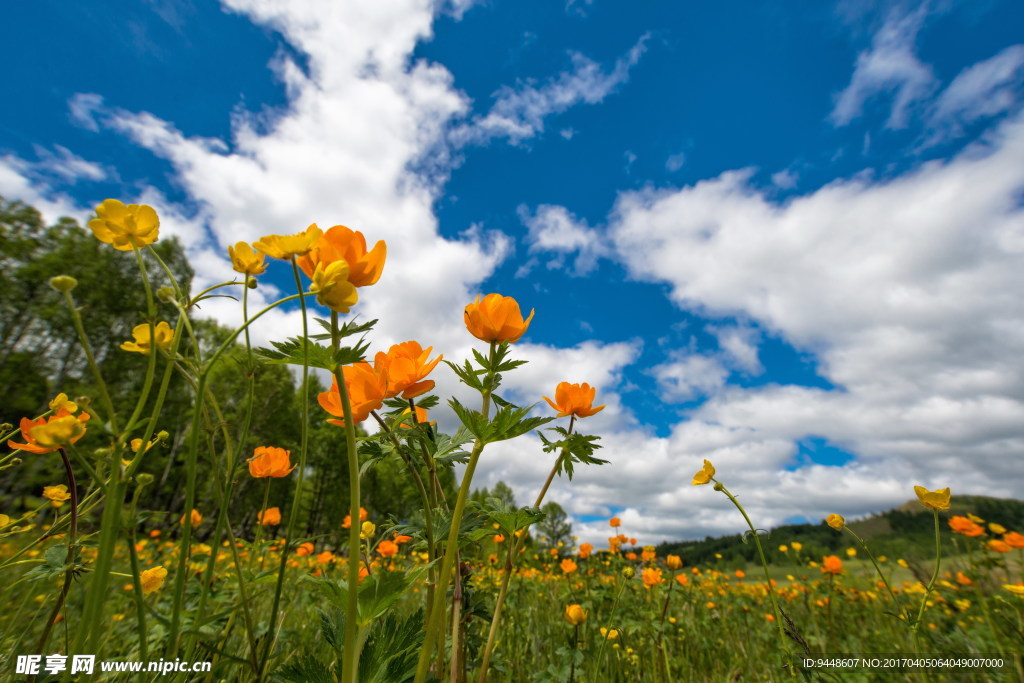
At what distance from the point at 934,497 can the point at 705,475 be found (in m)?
0.91

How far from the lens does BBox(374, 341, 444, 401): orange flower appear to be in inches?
45.7

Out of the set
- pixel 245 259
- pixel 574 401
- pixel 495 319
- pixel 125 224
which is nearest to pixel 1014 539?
pixel 574 401

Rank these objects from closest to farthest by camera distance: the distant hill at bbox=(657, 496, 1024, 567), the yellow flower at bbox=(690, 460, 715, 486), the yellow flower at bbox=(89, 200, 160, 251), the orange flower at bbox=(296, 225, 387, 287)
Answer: the orange flower at bbox=(296, 225, 387, 287), the yellow flower at bbox=(89, 200, 160, 251), the yellow flower at bbox=(690, 460, 715, 486), the distant hill at bbox=(657, 496, 1024, 567)

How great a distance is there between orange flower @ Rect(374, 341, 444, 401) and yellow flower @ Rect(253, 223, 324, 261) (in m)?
0.34

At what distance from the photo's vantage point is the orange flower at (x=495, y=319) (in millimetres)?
1233

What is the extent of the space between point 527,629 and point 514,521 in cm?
219

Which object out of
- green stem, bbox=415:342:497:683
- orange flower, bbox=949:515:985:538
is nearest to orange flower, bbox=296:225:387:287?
green stem, bbox=415:342:497:683

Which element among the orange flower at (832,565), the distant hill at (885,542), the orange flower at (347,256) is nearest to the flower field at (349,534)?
the orange flower at (347,256)

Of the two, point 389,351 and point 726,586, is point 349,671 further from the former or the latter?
point 726,586

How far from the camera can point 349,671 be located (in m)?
0.84

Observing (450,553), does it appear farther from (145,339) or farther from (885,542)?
(885,542)

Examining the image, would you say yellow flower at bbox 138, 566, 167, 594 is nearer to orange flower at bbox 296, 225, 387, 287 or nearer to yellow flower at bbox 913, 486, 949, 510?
orange flower at bbox 296, 225, 387, 287

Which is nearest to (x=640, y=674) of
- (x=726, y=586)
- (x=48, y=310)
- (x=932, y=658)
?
(x=932, y=658)

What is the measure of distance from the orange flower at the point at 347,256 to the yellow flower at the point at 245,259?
0.31 meters
